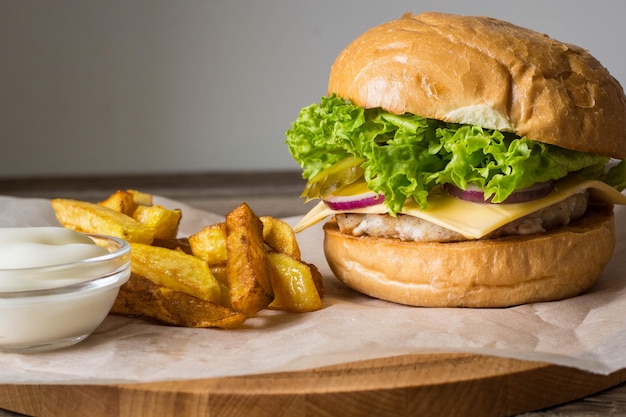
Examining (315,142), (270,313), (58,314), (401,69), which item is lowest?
(270,313)

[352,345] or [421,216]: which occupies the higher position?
[421,216]

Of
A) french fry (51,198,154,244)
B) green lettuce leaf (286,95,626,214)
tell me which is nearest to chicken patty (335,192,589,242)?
green lettuce leaf (286,95,626,214)

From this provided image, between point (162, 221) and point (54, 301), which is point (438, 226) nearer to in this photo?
point (162, 221)

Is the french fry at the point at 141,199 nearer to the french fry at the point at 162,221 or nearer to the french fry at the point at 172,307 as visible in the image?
the french fry at the point at 162,221

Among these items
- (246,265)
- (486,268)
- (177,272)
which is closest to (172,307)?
(177,272)

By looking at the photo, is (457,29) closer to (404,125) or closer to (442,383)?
(404,125)

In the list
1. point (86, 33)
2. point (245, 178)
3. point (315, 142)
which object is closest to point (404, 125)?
point (315, 142)
